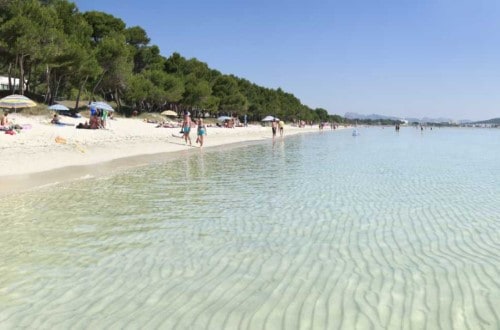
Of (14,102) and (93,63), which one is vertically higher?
(93,63)

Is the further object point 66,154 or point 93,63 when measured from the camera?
point 93,63

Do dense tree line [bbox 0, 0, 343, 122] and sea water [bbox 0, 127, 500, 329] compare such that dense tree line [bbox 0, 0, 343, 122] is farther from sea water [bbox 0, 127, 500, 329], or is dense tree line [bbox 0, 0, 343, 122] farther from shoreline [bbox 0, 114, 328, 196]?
sea water [bbox 0, 127, 500, 329]

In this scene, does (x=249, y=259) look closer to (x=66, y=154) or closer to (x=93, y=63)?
(x=66, y=154)

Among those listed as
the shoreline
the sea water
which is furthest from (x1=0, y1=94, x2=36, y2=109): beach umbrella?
the sea water

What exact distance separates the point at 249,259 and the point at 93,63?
40.1 meters

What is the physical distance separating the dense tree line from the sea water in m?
28.0

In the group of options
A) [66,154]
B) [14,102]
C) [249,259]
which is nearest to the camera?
[249,259]

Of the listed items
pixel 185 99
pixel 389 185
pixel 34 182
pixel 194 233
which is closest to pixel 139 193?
pixel 34 182

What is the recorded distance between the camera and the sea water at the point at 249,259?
4.33 meters

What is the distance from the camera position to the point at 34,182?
42.5 feet

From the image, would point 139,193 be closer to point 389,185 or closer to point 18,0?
point 389,185

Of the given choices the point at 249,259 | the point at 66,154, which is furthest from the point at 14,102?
the point at 249,259

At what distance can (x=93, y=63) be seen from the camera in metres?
41.7

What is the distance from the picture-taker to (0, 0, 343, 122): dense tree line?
34562 millimetres
